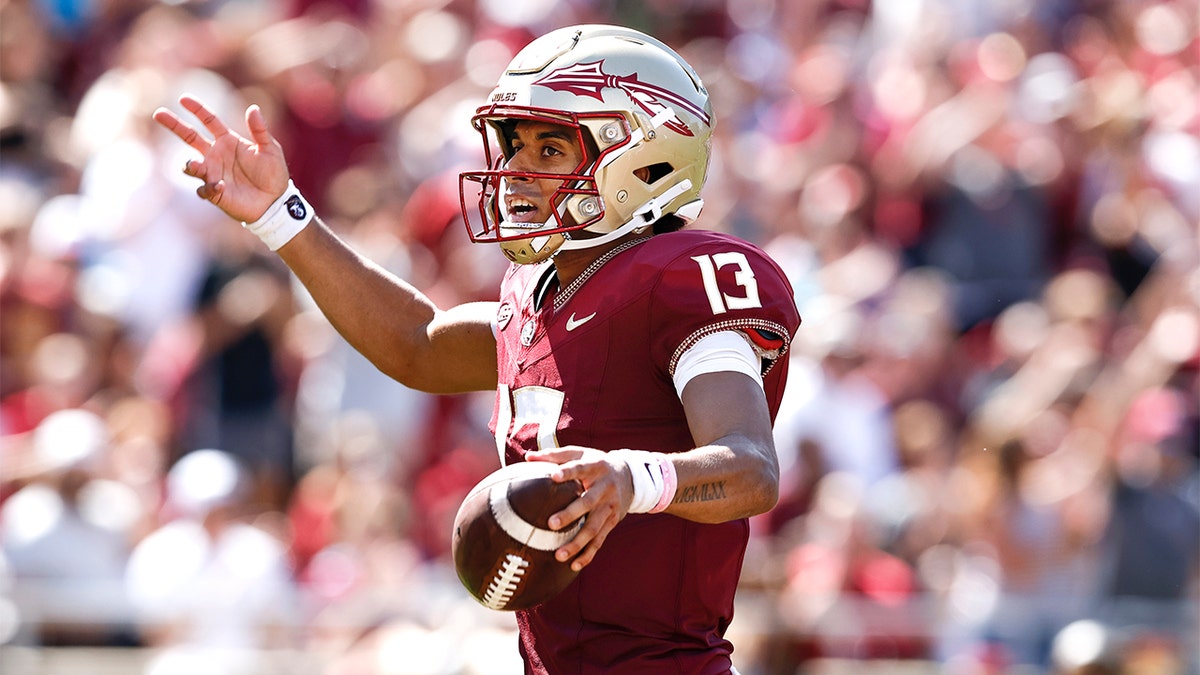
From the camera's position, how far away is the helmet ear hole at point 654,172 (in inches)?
150

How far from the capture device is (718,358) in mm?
3373

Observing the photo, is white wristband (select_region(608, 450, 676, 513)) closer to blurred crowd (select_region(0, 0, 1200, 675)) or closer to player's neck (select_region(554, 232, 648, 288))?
player's neck (select_region(554, 232, 648, 288))

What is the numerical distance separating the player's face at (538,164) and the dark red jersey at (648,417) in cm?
23

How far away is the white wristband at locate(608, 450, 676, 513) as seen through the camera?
119 inches

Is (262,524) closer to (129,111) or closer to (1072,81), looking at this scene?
(129,111)

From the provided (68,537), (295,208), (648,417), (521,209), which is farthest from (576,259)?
(68,537)

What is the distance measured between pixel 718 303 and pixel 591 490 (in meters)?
0.61

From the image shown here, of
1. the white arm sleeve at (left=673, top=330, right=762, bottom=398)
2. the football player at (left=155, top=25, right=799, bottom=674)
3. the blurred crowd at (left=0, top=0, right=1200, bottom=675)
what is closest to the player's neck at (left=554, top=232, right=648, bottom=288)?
the football player at (left=155, top=25, right=799, bottom=674)

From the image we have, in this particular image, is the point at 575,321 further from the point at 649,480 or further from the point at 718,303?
the point at 649,480

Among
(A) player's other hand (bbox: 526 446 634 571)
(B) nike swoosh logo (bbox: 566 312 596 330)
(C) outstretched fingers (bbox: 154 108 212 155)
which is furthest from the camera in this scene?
(C) outstretched fingers (bbox: 154 108 212 155)

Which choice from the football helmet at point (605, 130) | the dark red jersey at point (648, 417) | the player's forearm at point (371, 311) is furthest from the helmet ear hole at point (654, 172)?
the player's forearm at point (371, 311)

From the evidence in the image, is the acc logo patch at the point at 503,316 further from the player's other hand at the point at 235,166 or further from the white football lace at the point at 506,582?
the white football lace at the point at 506,582

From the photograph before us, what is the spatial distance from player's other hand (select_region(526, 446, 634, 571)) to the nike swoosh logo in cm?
60

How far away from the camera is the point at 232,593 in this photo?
7609mm
